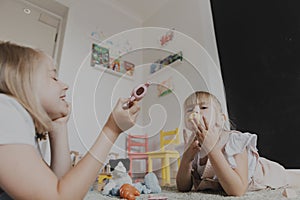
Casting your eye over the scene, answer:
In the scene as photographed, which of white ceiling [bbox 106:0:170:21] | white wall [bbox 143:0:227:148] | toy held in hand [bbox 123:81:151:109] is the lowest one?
toy held in hand [bbox 123:81:151:109]

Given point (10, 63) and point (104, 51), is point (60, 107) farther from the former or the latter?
point (104, 51)

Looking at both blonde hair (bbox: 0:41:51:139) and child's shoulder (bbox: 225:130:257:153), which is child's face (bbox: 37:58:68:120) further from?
child's shoulder (bbox: 225:130:257:153)

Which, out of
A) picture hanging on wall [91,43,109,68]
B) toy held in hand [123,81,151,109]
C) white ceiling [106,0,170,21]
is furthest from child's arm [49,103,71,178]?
white ceiling [106,0,170,21]

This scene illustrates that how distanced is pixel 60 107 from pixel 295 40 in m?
1.10

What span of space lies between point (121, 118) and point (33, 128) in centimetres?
15

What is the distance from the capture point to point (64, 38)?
183 centimetres

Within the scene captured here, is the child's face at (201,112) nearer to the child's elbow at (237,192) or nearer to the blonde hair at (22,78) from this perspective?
the child's elbow at (237,192)

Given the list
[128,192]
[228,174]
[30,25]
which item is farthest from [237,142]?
[30,25]

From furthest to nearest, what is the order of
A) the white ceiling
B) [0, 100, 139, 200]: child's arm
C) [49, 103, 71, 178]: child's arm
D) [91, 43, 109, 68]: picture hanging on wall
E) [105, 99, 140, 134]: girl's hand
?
the white ceiling < [91, 43, 109, 68]: picture hanging on wall < [49, 103, 71, 178]: child's arm < [105, 99, 140, 134]: girl's hand < [0, 100, 139, 200]: child's arm

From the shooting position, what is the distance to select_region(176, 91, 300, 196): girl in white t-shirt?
61cm

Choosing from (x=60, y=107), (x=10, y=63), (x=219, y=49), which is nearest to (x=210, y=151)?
(x=60, y=107)

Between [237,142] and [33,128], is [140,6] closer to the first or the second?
[237,142]

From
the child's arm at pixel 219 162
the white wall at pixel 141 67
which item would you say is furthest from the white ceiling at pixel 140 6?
the child's arm at pixel 219 162

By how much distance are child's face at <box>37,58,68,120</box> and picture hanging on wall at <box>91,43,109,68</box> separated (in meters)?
1.45
